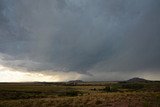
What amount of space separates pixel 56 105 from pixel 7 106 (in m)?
11.4

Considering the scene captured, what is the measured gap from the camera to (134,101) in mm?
45156

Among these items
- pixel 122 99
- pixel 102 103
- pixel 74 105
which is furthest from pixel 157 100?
pixel 74 105

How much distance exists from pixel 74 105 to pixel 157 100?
15351 millimetres

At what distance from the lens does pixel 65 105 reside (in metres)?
48.8

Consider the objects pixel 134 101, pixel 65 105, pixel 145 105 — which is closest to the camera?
pixel 145 105

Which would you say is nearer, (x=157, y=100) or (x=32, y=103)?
(x=157, y=100)

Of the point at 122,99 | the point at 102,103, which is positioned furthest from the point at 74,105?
the point at 122,99

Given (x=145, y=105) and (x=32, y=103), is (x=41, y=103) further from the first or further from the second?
(x=145, y=105)

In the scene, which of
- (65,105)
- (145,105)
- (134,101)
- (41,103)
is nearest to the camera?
(145,105)

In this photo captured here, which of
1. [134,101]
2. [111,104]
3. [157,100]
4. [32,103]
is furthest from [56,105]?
[157,100]

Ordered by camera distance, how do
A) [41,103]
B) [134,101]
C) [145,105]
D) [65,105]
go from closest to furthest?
[145,105], [134,101], [65,105], [41,103]

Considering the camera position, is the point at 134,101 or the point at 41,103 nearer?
the point at 134,101

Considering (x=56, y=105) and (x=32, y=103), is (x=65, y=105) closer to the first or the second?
Result: (x=56, y=105)

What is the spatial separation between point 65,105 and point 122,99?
36.4ft
